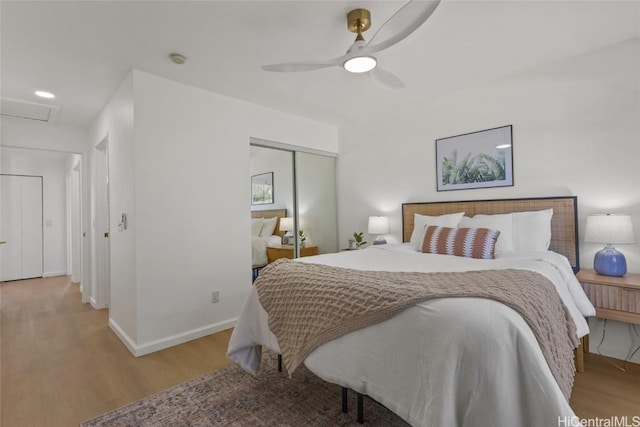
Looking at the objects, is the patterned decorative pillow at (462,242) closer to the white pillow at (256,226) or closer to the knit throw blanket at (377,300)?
the knit throw blanket at (377,300)

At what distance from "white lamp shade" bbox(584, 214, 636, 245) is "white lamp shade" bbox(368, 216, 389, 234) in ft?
6.34

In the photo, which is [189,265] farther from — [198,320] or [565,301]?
[565,301]

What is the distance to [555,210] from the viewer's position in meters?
2.62

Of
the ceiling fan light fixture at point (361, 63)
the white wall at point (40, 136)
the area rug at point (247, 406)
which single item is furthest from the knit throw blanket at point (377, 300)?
the white wall at point (40, 136)

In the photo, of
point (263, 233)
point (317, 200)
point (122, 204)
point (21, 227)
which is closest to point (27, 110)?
point (122, 204)

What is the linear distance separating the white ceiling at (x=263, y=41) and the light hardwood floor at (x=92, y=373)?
7.76ft

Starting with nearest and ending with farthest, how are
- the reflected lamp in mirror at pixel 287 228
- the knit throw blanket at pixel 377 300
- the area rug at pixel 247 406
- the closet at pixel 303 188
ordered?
the knit throw blanket at pixel 377 300 → the area rug at pixel 247 406 → the closet at pixel 303 188 → the reflected lamp in mirror at pixel 287 228

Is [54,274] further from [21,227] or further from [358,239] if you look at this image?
[358,239]

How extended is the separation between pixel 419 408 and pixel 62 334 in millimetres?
3439

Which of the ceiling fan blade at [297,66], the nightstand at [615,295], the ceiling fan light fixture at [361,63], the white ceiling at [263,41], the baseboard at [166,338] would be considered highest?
the white ceiling at [263,41]

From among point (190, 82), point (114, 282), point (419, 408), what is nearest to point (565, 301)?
point (419, 408)

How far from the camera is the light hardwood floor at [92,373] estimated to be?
1.76 m

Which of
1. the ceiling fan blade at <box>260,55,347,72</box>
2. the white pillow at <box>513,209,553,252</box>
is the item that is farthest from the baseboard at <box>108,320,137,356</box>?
the white pillow at <box>513,209,553,252</box>

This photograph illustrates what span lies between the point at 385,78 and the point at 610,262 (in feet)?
7.05
